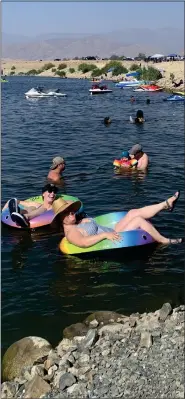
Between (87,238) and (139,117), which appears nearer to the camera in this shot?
(87,238)

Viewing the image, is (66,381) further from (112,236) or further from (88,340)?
(112,236)

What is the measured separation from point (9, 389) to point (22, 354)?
0.69 meters

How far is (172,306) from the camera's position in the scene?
770 cm

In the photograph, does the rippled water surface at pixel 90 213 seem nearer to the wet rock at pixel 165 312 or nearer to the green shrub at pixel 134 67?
the wet rock at pixel 165 312

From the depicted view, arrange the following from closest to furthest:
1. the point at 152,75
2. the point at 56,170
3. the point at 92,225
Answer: the point at 92,225 < the point at 56,170 < the point at 152,75

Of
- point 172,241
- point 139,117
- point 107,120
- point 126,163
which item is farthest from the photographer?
point 107,120

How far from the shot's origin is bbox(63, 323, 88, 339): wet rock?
271 inches

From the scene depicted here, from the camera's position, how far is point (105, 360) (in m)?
5.70

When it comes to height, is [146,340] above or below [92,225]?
below

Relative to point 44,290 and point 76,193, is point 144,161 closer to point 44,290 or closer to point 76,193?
point 76,193

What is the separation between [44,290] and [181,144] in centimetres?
1398

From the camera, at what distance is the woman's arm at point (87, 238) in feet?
29.6

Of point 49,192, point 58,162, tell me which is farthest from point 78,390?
point 58,162

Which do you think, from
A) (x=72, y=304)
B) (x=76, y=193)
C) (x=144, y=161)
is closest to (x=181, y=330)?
(x=72, y=304)
